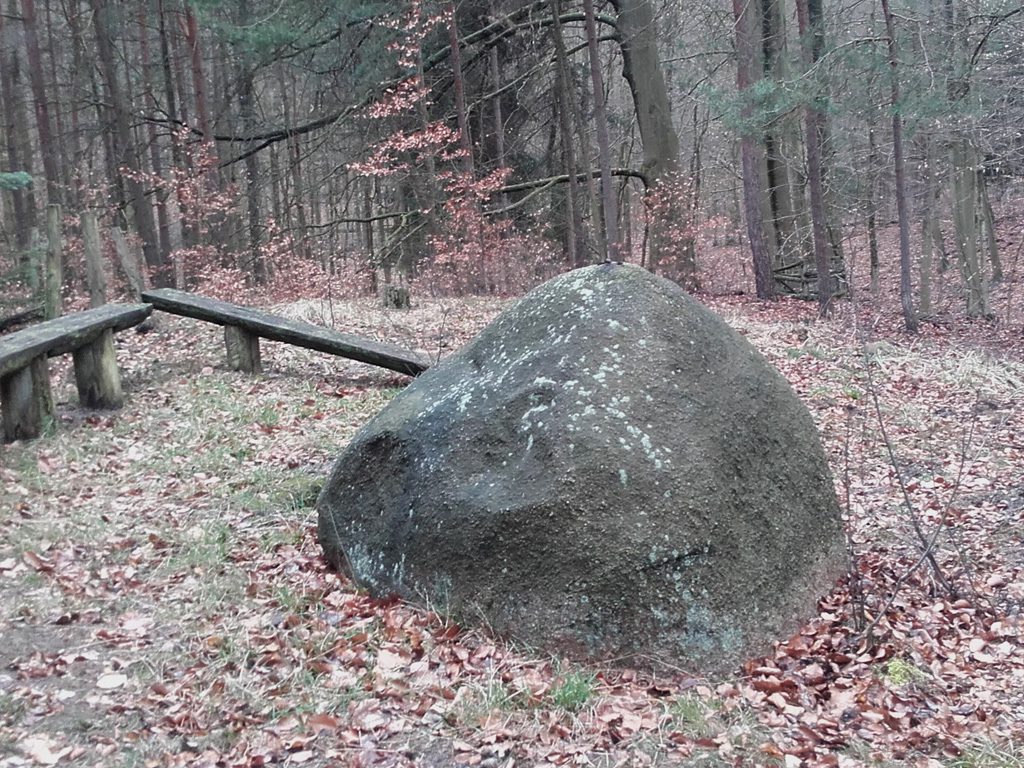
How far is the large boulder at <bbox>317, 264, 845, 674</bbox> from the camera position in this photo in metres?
4.03

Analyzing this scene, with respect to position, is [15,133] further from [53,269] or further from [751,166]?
[751,166]

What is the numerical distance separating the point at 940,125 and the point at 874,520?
9530mm

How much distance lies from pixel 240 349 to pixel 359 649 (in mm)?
5803

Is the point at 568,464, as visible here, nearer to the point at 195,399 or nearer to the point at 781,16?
the point at 195,399

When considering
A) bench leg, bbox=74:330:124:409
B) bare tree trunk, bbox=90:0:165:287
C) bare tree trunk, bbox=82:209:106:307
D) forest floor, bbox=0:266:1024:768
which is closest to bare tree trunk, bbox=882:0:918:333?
forest floor, bbox=0:266:1024:768

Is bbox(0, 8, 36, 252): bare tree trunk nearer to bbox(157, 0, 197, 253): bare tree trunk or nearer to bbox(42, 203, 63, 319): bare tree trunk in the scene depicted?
bbox(157, 0, 197, 253): bare tree trunk

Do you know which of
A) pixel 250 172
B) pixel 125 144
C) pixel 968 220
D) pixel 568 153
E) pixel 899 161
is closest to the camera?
pixel 899 161

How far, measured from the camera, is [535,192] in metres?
16.7

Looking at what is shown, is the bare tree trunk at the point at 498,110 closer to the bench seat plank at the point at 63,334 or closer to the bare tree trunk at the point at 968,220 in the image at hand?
the bare tree trunk at the point at 968,220

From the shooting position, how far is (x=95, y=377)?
8.06 meters

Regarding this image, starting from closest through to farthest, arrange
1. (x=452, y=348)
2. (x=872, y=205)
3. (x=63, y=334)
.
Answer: (x=63, y=334)
(x=452, y=348)
(x=872, y=205)

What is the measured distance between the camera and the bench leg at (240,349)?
A: 9164 millimetres

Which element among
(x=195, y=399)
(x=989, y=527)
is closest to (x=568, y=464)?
(x=989, y=527)

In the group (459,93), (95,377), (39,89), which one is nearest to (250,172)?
(39,89)
